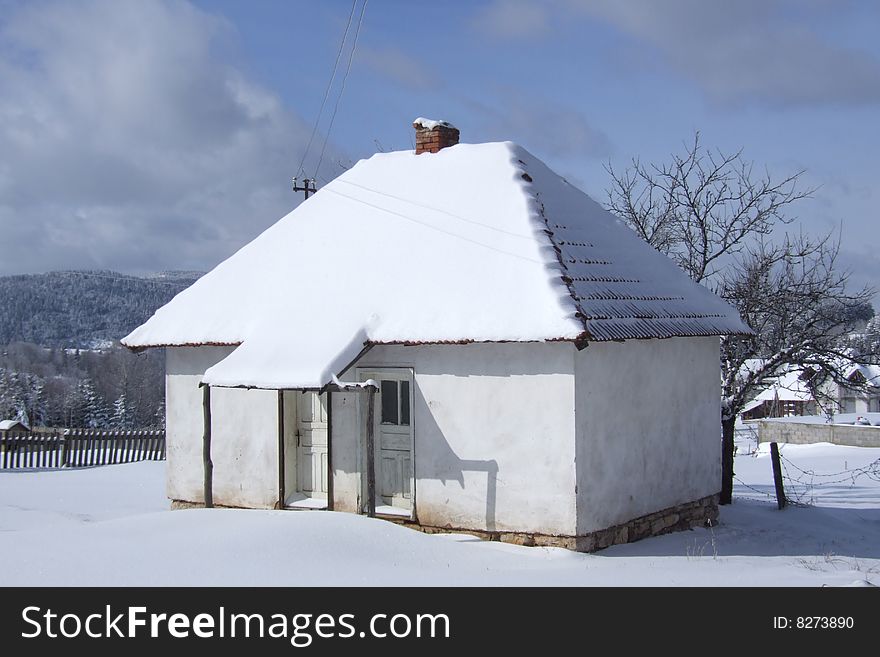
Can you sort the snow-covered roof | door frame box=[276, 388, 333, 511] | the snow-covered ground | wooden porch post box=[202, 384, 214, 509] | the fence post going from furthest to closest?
the fence post
wooden porch post box=[202, 384, 214, 509]
door frame box=[276, 388, 333, 511]
the snow-covered roof
the snow-covered ground

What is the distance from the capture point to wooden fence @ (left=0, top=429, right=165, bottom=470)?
23.7m

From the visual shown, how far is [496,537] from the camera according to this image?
35.2ft

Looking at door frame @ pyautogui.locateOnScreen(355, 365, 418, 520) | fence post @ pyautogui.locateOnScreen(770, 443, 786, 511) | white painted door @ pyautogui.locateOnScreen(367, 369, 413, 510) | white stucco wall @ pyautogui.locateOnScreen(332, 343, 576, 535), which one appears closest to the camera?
white stucco wall @ pyautogui.locateOnScreen(332, 343, 576, 535)

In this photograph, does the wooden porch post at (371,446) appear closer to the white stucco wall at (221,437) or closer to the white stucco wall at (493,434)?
the white stucco wall at (493,434)

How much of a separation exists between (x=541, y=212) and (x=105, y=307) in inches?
5915

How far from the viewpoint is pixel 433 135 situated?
14414 mm

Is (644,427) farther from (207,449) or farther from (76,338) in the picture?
(76,338)

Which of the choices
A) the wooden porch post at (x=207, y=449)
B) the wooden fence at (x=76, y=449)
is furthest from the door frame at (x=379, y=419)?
the wooden fence at (x=76, y=449)

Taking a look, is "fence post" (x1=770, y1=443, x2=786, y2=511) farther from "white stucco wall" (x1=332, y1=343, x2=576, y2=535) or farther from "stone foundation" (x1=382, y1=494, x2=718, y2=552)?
"white stucco wall" (x1=332, y1=343, x2=576, y2=535)

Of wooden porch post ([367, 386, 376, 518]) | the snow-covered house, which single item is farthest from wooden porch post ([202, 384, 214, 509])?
wooden porch post ([367, 386, 376, 518])

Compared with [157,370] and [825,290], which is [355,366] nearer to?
[825,290]

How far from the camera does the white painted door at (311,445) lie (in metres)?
12.5

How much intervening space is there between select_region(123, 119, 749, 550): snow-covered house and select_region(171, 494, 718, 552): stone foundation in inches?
1.4

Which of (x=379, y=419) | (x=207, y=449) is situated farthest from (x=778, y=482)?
(x=207, y=449)
